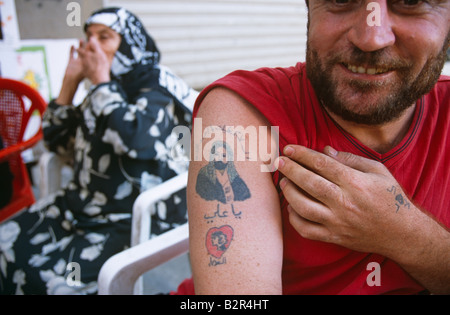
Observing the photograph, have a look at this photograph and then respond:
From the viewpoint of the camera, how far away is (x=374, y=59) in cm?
117

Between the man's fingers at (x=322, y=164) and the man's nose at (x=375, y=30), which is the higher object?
the man's nose at (x=375, y=30)

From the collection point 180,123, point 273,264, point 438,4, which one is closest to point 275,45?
point 180,123

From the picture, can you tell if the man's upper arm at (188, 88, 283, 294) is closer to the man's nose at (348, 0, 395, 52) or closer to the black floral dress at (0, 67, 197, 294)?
the man's nose at (348, 0, 395, 52)

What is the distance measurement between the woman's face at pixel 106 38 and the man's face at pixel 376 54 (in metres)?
1.67

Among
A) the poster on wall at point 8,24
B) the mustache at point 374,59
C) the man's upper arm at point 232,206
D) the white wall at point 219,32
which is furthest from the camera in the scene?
the white wall at point 219,32

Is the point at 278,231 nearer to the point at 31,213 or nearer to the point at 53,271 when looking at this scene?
the point at 53,271

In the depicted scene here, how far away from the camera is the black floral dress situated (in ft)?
6.49

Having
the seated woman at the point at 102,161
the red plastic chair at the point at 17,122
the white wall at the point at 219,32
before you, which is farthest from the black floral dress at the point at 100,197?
the white wall at the point at 219,32

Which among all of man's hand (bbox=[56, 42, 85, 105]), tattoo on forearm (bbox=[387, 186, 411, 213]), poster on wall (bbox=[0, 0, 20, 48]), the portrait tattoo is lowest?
tattoo on forearm (bbox=[387, 186, 411, 213])

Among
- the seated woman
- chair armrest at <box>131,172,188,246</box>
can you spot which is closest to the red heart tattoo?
chair armrest at <box>131,172,188,246</box>

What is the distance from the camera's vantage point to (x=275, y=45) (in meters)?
6.40

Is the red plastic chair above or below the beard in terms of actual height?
below

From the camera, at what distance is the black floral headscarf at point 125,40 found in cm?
250

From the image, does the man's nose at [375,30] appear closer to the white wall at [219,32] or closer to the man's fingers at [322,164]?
the man's fingers at [322,164]
